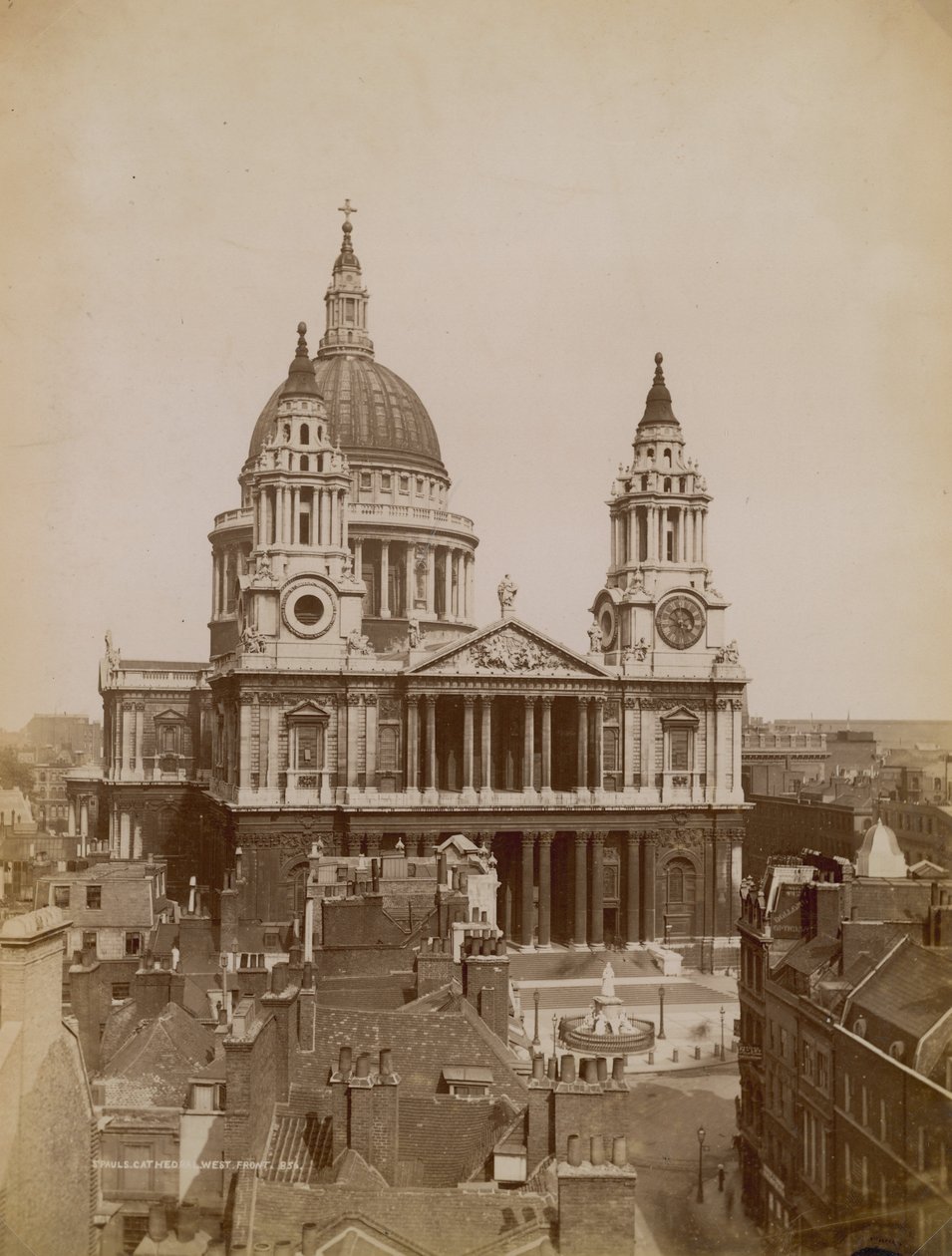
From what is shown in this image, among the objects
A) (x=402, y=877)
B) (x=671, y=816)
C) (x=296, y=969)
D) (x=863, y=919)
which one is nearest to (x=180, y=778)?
(x=671, y=816)

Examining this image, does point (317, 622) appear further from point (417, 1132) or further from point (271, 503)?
point (417, 1132)

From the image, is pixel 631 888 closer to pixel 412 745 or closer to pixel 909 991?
pixel 412 745

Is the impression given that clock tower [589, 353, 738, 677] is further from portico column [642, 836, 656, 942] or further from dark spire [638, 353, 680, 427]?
portico column [642, 836, 656, 942]

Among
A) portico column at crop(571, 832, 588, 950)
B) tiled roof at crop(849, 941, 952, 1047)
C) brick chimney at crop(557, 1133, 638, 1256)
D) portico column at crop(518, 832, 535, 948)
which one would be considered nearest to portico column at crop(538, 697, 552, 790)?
portico column at crop(518, 832, 535, 948)

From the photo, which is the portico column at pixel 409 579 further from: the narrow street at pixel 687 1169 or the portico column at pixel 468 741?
the narrow street at pixel 687 1169

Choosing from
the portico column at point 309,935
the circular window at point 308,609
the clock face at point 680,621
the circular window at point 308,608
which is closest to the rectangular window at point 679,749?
the clock face at point 680,621

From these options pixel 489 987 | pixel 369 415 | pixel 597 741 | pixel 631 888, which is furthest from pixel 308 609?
pixel 489 987
